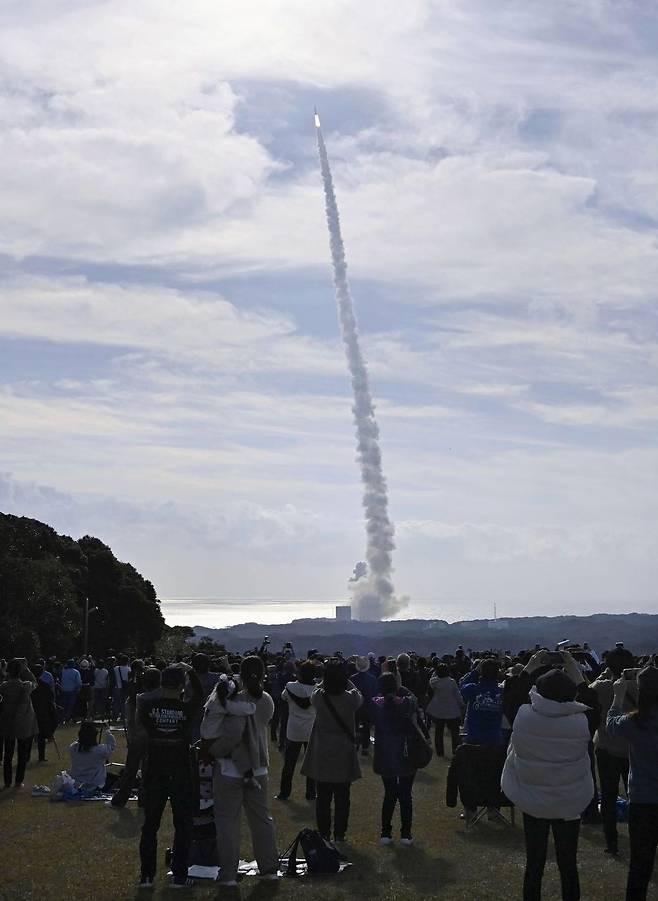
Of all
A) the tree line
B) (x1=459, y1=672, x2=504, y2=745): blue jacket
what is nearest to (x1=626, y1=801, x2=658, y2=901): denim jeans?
(x1=459, y1=672, x2=504, y2=745): blue jacket

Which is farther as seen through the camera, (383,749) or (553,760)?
(383,749)

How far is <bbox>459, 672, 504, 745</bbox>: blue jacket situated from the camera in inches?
580

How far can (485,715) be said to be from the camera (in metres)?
14.7

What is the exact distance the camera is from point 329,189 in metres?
55.7

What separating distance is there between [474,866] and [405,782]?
1408 millimetres

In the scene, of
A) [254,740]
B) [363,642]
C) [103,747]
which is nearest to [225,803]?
[254,740]

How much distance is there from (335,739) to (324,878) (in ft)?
5.58

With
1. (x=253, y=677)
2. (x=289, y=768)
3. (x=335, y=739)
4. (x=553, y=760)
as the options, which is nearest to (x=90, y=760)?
(x=289, y=768)

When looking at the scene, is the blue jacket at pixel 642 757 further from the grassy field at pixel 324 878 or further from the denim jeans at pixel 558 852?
the grassy field at pixel 324 878

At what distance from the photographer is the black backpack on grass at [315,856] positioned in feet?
38.0

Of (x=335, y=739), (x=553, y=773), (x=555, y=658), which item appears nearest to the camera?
(x=553, y=773)

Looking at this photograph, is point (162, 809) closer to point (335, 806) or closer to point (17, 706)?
point (335, 806)

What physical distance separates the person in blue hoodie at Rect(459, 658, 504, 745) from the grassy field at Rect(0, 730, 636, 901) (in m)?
1.10

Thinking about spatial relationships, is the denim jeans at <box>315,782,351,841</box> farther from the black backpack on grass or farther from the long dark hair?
the long dark hair
